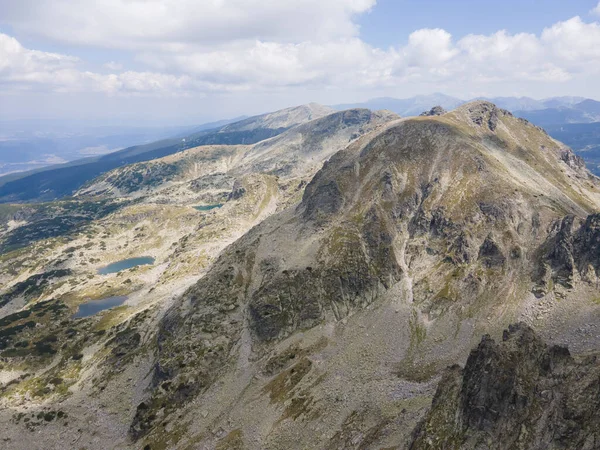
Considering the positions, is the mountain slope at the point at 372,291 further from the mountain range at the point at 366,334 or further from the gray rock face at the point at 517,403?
the gray rock face at the point at 517,403

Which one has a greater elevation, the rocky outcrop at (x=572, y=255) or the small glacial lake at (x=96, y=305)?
the rocky outcrop at (x=572, y=255)

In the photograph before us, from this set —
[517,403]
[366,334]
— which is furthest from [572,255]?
[517,403]

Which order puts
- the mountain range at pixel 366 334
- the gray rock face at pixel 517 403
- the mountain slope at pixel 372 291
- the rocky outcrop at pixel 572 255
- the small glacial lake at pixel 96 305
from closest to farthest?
the gray rock face at pixel 517 403
the mountain range at pixel 366 334
the mountain slope at pixel 372 291
the rocky outcrop at pixel 572 255
the small glacial lake at pixel 96 305

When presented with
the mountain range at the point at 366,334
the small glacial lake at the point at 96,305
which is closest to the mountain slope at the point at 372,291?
the mountain range at the point at 366,334

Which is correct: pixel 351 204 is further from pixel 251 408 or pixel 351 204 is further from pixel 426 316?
pixel 251 408

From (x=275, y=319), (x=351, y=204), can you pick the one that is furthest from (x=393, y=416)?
(x=351, y=204)
